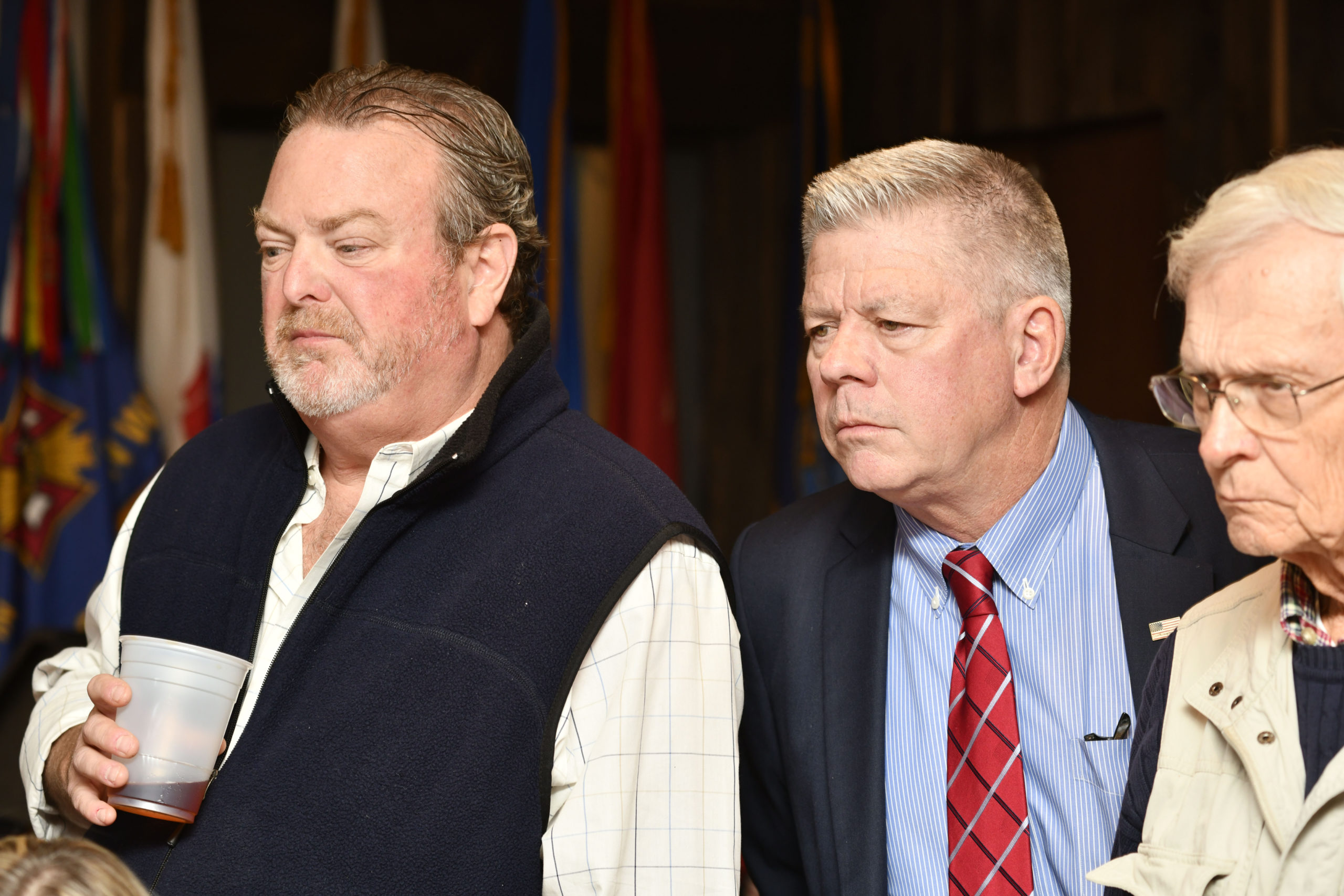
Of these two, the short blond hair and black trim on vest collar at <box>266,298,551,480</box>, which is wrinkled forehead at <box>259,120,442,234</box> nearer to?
black trim on vest collar at <box>266,298,551,480</box>

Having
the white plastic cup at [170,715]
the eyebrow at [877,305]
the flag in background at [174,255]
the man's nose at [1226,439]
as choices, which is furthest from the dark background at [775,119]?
the white plastic cup at [170,715]

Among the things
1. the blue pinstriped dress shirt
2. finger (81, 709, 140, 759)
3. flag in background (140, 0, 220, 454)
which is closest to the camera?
finger (81, 709, 140, 759)

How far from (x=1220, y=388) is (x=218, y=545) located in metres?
1.29

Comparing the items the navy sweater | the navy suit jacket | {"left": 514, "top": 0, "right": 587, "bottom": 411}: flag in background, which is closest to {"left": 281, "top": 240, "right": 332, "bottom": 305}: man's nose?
the navy suit jacket

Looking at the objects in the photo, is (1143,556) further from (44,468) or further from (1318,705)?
(44,468)

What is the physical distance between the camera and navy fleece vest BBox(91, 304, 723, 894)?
4.62 feet

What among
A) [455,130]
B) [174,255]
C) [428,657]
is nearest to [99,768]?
[428,657]

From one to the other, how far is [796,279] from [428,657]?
2.44m

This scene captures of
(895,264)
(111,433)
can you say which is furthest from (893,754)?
(111,433)

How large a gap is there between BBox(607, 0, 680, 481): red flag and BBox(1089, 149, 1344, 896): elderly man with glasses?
2.65m

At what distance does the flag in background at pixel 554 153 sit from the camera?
367cm

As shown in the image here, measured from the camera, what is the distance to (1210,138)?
303 cm

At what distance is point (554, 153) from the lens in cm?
367

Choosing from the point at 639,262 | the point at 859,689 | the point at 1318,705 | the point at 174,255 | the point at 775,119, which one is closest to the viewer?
the point at 1318,705
